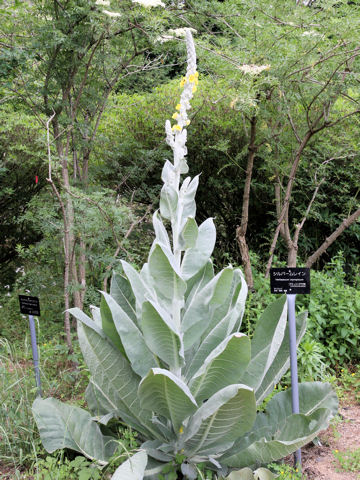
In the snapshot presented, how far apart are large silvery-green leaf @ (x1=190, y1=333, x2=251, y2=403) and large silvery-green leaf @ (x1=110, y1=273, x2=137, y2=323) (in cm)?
63

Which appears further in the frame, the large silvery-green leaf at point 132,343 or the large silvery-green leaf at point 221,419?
the large silvery-green leaf at point 132,343

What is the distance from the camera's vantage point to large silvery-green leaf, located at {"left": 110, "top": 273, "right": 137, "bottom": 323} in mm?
2484

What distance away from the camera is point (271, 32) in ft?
11.8

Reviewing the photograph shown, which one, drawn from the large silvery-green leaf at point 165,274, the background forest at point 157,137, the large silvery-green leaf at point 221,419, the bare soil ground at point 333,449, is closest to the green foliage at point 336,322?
the background forest at point 157,137

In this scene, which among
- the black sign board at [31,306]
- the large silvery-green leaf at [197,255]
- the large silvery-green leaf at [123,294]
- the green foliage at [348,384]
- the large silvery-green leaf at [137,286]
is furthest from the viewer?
the green foliage at [348,384]

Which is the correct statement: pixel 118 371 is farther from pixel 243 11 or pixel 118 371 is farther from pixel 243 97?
pixel 243 11

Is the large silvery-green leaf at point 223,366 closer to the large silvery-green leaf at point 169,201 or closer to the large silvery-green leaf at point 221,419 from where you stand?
the large silvery-green leaf at point 221,419

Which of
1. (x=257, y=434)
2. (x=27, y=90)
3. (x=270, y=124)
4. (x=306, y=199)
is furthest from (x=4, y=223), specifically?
(x=257, y=434)

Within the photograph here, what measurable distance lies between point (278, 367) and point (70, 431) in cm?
113

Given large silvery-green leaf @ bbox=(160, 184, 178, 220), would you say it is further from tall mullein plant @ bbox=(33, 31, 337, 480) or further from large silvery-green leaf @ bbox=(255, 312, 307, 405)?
large silvery-green leaf @ bbox=(255, 312, 307, 405)

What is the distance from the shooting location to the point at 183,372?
225 centimetres

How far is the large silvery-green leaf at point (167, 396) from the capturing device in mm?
1763

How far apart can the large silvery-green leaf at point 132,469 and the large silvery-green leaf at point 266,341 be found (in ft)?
2.01

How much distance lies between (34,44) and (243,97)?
5.68 feet
